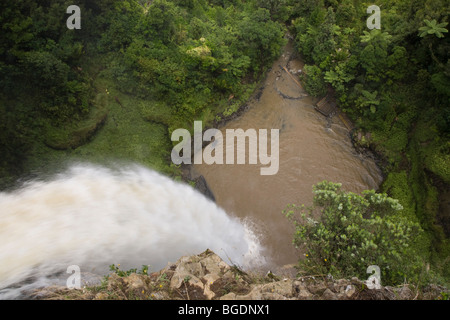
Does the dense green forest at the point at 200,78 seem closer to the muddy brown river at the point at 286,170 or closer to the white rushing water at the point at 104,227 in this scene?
the muddy brown river at the point at 286,170

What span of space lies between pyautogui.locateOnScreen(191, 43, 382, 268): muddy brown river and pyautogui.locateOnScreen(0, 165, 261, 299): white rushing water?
0.92m

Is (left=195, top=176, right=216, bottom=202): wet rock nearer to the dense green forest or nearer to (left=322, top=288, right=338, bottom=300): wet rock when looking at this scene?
the dense green forest

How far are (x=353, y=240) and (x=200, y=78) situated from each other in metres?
11.4

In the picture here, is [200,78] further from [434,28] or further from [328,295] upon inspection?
[328,295]

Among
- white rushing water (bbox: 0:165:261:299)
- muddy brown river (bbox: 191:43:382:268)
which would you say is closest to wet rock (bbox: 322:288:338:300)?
white rushing water (bbox: 0:165:261:299)

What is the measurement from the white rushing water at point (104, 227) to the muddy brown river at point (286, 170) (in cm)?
92

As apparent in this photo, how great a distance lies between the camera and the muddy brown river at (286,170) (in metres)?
13.1

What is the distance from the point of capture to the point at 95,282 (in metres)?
7.95

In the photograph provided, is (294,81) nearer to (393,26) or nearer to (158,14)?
(393,26)

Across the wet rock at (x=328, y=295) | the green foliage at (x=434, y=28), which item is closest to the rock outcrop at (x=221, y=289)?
the wet rock at (x=328, y=295)

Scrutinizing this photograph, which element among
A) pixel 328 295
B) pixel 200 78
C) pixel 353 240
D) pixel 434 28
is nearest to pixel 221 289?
pixel 328 295

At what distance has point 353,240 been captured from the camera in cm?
809

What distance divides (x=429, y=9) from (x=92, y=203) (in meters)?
17.3
